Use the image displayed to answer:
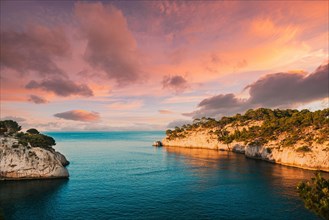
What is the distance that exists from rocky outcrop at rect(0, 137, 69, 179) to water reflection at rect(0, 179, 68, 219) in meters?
3.34

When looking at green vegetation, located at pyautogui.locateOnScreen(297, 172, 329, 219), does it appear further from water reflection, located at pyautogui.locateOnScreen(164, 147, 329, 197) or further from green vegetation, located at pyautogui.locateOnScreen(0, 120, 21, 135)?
green vegetation, located at pyautogui.locateOnScreen(0, 120, 21, 135)

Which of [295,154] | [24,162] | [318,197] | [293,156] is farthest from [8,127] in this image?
[295,154]

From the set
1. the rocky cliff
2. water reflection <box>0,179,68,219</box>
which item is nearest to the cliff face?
the rocky cliff

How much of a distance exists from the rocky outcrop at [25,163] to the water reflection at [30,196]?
3.34m

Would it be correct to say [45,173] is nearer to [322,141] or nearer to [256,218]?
[256,218]

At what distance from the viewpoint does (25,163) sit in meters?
83.4

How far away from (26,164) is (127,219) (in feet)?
171

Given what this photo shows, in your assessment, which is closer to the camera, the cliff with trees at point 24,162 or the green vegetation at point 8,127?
the cliff with trees at point 24,162

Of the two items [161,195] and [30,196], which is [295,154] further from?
[30,196]

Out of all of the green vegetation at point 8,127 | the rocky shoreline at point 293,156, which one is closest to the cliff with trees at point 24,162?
the green vegetation at point 8,127

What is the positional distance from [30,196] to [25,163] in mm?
23138

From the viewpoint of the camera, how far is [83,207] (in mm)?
57219

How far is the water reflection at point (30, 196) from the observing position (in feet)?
173

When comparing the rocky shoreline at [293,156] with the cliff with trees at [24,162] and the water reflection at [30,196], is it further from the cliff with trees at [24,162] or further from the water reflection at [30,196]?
the cliff with trees at [24,162]
